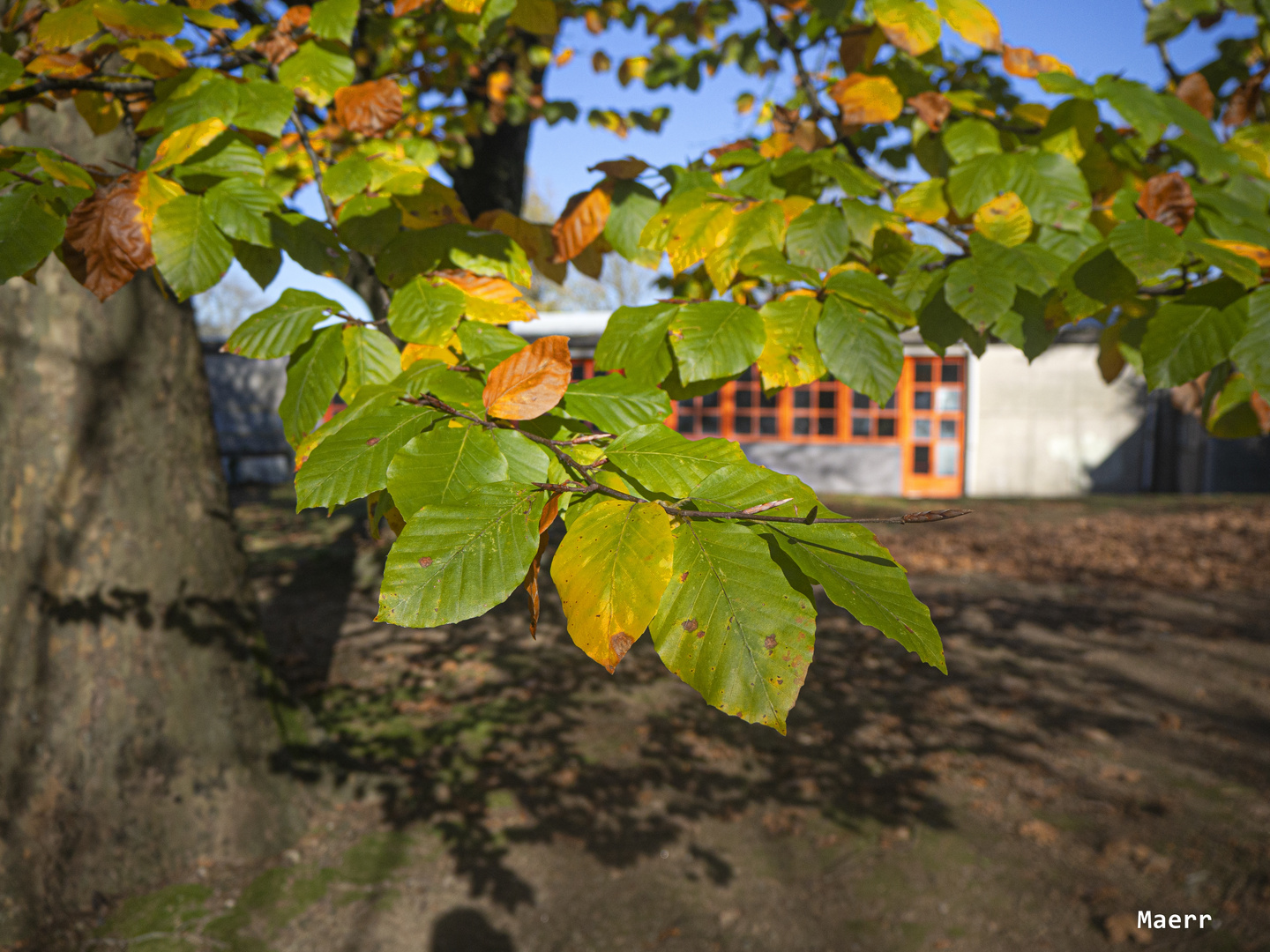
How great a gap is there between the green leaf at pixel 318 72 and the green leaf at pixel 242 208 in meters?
0.46

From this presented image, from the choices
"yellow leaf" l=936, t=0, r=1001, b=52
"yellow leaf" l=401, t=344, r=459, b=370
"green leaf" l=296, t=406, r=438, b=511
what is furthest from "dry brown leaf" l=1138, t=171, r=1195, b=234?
"green leaf" l=296, t=406, r=438, b=511

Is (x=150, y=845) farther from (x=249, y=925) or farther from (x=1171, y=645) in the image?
(x=1171, y=645)

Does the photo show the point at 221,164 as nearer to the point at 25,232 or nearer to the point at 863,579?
the point at 25,232

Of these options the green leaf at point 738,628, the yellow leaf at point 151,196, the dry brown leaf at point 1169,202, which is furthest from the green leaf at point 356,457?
Result: the dry brown leaf at point 1169,202

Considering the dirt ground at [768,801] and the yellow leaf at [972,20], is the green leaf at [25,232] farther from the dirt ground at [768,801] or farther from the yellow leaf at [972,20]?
the dirt ground at [768,801]

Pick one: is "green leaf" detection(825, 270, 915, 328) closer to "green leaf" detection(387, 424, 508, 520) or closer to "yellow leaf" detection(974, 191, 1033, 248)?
"yellow leaf" detection(974, 191, 1033, 248)

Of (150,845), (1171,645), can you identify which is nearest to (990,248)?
(150,845)

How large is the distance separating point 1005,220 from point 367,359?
51.7 inches

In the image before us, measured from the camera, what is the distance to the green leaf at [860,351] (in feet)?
4.20

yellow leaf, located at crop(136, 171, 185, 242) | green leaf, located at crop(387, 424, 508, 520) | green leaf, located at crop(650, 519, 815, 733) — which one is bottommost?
green leaf, located at crop(650, 519, 815, 733)

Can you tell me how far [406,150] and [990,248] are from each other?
7.63 ft

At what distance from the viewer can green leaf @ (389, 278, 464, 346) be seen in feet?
4.02

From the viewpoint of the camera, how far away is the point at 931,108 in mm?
1965

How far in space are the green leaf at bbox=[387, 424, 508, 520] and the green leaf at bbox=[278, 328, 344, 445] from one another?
357 millimetres
